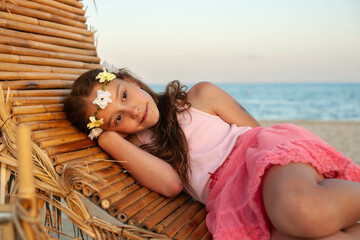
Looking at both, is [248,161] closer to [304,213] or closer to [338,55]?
[304,213]

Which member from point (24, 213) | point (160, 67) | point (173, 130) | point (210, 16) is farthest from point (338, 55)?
point (24, 213)

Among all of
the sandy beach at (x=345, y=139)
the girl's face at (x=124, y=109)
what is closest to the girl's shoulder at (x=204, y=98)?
the girl's face at (x=124, y=109)

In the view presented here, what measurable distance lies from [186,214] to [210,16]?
23.3 m

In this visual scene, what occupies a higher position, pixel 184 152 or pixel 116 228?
pixel 184 152

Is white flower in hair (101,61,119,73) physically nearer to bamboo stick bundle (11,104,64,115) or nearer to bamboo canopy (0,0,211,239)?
bamboo canopy (0,0,211,239)

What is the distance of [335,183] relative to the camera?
1.51 m

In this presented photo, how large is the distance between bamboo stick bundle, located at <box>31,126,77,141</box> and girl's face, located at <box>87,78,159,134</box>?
0.59ft

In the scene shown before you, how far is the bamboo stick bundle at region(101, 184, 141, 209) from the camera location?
1691 mm

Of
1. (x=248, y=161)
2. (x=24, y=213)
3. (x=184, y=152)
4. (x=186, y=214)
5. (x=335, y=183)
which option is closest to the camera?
(x=24, y=213)

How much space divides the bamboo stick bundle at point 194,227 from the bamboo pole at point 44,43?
1701 millimetres

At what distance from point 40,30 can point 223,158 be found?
1.72 metres

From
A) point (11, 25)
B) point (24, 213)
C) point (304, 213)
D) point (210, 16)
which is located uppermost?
point (210, 16)

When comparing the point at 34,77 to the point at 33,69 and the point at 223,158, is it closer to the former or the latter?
the point at 33,69

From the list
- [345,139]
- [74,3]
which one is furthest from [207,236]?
[345,139]
